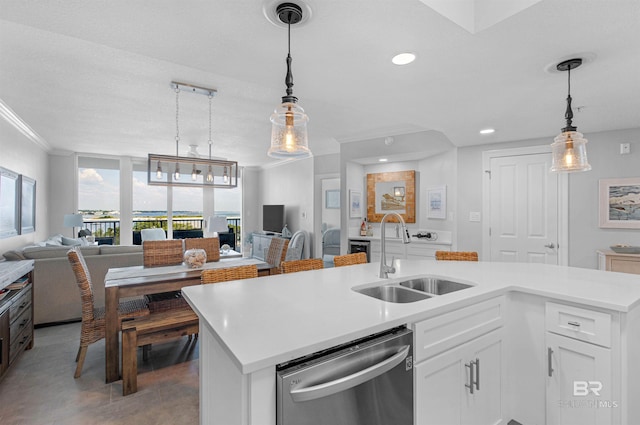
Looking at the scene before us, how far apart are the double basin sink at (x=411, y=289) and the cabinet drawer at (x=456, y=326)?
20cm

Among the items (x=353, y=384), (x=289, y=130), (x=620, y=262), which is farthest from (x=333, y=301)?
(x=620, y=262)

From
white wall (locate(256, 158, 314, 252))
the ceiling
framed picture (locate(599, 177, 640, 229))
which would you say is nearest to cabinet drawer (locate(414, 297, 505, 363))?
the ceiling

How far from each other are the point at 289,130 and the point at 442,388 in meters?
1.43

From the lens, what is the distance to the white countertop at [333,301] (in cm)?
105

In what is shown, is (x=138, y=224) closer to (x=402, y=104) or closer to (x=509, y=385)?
(x=402, y=104)

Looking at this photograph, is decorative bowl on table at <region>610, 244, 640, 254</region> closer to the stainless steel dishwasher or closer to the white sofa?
the stainless steel dishwasher

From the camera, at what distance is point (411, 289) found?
1.90 metres

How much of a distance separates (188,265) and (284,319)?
2.24 metres

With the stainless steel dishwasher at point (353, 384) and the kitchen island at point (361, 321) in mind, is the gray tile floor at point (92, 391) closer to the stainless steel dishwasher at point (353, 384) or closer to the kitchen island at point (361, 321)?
the kitchen island at point (361, 321)

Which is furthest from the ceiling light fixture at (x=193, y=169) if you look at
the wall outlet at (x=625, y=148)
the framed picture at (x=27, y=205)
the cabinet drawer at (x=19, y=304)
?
the wall outlet at (x=625, y=148)

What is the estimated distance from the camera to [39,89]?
3.09 meters

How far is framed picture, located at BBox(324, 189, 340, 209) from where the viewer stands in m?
6.45

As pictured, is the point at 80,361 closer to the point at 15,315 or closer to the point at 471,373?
the point at 15,315

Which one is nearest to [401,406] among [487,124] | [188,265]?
[188,265]
